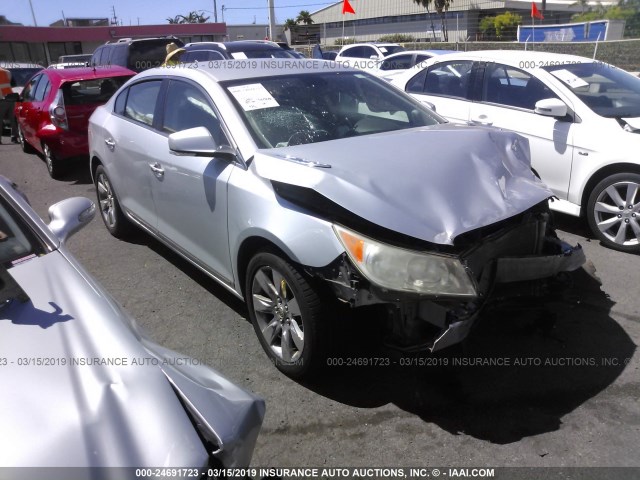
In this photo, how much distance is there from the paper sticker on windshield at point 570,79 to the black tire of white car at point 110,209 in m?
4.58

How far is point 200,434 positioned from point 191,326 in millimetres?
2289

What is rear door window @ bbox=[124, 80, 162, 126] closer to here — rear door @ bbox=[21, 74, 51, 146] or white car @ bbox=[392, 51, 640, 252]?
white car @ bbox=[392, 51, 640, 252]

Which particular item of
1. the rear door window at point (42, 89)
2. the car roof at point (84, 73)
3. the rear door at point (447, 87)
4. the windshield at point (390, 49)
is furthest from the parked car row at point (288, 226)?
the windshield at point (390, 49)

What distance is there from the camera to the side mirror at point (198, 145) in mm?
3270

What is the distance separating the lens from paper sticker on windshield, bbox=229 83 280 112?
3.54m

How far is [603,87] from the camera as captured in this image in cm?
551

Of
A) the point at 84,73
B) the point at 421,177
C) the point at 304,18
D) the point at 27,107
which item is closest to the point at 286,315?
the point at 421,177

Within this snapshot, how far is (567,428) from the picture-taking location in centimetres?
275

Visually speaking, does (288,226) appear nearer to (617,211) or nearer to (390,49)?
(617,211)

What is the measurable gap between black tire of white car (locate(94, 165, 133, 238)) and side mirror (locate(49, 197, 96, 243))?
2.44m

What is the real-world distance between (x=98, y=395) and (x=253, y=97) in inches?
95.4

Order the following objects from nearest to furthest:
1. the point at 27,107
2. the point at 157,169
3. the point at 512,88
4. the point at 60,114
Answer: the point at 157,169
the point at 512,88
the point at 60,114
the point at 27,107

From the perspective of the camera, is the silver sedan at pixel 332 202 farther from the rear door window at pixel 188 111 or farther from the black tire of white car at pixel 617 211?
the black tire of white car at pixel 617 211

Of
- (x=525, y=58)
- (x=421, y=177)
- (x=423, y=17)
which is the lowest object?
(x=421, y=177)
